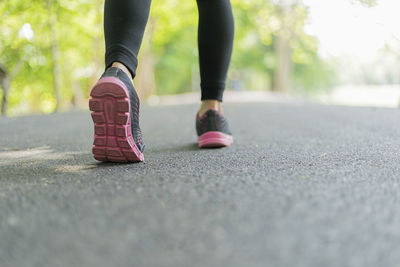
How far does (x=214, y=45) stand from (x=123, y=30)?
45cm

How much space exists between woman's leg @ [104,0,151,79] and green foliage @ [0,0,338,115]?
5235mm

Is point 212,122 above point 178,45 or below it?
below

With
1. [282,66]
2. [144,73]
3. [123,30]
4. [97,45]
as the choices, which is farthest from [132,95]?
[282,66]

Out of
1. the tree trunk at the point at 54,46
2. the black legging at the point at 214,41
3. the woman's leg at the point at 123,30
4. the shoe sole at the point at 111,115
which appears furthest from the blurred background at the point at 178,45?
the shoe sole at the point at 111,115

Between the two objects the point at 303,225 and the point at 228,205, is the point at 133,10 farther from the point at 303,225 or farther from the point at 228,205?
the point at 303,225

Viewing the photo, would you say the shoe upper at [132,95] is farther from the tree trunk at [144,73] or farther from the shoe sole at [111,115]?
the tree trunk at [144,73]

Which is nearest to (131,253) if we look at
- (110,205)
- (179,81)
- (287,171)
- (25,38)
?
(110,205)

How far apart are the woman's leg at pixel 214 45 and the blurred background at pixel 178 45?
2.33m

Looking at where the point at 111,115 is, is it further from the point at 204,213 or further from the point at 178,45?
the point at 178,45

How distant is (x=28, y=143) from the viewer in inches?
70.9

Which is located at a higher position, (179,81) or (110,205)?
(179,81)

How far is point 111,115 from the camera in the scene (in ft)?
3.42

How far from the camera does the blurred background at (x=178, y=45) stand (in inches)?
239

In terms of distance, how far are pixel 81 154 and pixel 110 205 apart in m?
0.77
